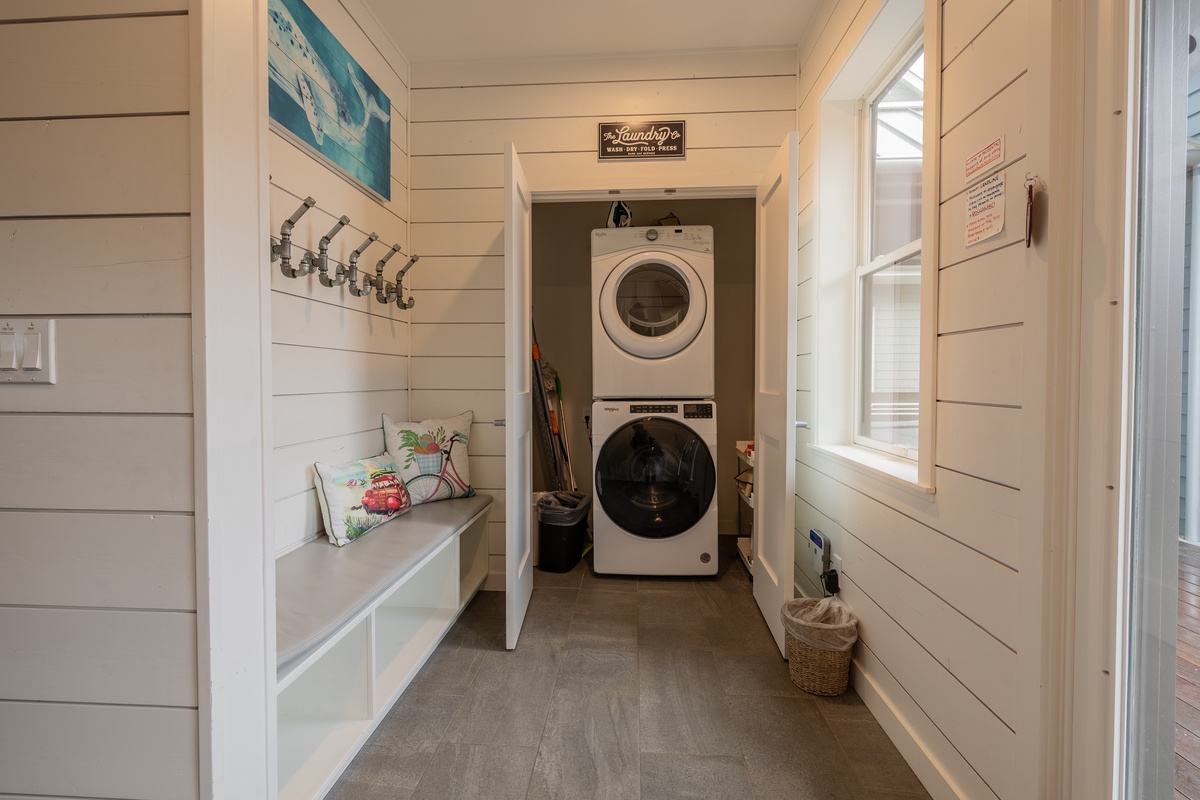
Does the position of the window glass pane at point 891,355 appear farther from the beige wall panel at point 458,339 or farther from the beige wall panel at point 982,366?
the beige wall panel at point 458,339

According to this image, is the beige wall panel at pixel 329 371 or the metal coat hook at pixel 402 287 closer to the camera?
the beige wall panel at pixel 329 371

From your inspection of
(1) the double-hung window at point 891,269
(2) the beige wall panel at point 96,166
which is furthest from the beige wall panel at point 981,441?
(2) the beige wall panel at point 96,166

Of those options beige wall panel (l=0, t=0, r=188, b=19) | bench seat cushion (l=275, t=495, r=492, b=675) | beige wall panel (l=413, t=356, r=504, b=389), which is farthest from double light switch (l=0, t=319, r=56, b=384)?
beige wall panel (l=413, t=356, r=504, b=389)

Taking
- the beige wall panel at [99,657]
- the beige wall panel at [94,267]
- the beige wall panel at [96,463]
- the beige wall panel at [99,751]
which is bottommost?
the beige wall panel at [99,751]

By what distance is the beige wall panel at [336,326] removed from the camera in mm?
1605

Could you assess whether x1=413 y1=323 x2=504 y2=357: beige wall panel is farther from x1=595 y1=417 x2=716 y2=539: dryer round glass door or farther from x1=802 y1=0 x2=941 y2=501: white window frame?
x1=802 y1=0 x2=941 y2=501: white window frame

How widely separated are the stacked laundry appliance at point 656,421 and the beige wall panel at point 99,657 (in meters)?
1.90

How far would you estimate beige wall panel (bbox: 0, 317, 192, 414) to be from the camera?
0.82 metres

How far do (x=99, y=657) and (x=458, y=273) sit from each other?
1.96 meters

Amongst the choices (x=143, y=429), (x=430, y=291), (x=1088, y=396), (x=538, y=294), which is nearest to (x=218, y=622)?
(x=143, y=429)

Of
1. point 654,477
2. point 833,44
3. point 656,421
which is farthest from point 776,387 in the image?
point 833,44

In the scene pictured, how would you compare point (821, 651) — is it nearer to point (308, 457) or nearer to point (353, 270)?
point (308, 457)

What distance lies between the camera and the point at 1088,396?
0.84m

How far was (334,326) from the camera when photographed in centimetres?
187
